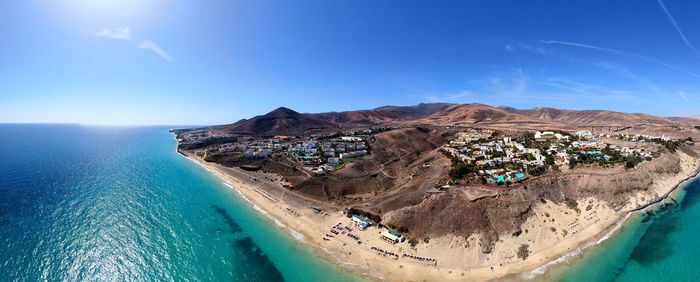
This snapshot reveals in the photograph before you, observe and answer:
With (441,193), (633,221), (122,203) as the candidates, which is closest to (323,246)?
(441,193)

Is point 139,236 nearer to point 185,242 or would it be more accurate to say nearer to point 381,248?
point 185,242

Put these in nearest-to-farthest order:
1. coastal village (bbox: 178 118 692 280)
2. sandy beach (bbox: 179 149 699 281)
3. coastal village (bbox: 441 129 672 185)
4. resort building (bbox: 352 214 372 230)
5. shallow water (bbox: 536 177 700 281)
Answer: shallow water (bbox: 536 177 700 281), sandy beach (bbox: 179 149 699 281), coastal village (bbox: 178 118 692 280), resort building (bbox: 352 214 372 230), coastal village (bbox: 441 129 672 185)

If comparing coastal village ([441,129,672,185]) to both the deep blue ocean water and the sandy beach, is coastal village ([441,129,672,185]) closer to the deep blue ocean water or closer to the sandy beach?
the sandy beach

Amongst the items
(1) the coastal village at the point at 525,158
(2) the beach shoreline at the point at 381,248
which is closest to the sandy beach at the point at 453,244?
(2) the beach shoreline at the point at 381,248

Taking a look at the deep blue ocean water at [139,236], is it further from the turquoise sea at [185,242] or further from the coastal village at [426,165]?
the coastal village at [426,165]

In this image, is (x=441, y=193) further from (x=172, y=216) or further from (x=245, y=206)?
(x=172, y=216)

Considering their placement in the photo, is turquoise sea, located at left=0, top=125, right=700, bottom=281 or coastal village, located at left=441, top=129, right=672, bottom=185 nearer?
turquoise sea, located at left=0, top=125, right=700, bottom=281

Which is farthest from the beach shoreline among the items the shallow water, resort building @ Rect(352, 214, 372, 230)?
the shallow water
